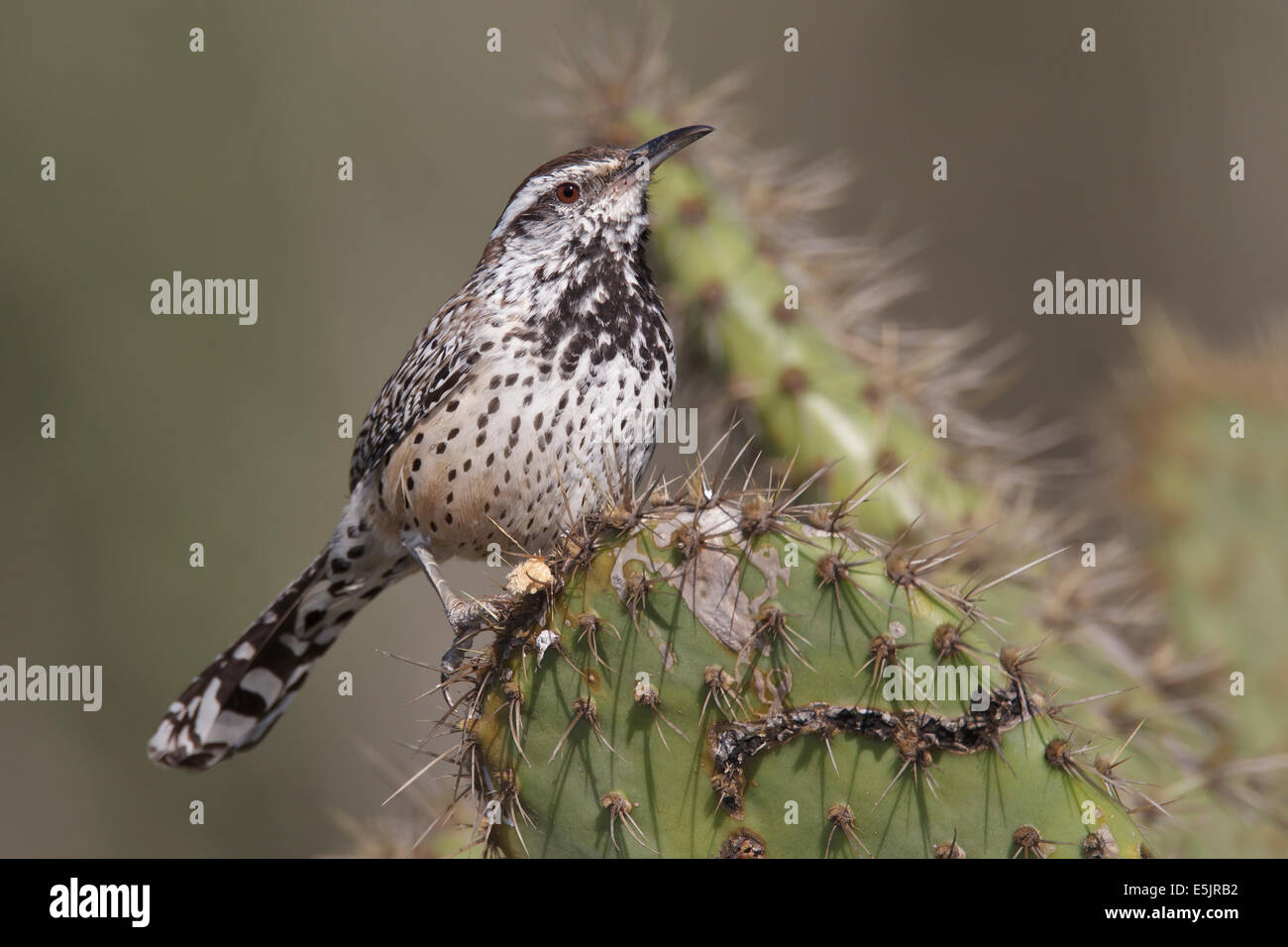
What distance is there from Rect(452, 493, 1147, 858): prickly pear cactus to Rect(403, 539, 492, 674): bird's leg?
227 millimetres

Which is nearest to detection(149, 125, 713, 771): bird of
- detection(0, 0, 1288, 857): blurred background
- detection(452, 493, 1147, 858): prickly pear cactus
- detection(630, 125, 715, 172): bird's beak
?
detection(630, 125, 715, 172): bird's beak

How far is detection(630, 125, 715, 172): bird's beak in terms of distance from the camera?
2684mm

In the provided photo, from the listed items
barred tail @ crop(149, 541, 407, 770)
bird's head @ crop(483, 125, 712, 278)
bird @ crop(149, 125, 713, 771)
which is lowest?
barred tail @ crop(149, 541, 407, 770)

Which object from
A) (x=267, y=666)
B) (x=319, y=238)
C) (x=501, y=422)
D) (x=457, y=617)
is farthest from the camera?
(x=319, y=238)

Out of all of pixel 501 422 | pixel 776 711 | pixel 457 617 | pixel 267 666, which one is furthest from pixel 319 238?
pixel 776 711

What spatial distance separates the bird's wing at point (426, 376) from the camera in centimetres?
258

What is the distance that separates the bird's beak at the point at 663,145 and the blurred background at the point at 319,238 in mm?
2787

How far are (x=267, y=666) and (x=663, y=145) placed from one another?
1.52 meters

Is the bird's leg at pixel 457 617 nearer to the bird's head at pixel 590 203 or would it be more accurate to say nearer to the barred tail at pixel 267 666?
the barred tail at pixel 267 666

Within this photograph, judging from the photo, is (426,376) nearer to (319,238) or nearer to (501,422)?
(501,422)

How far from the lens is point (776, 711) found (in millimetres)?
1676

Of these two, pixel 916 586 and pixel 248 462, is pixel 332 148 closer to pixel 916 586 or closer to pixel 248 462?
pixel 248 462

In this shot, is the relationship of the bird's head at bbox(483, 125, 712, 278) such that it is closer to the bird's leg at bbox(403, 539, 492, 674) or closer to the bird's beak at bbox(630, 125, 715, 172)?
the bird's beak at bbox(630, 125, 715, 172)
